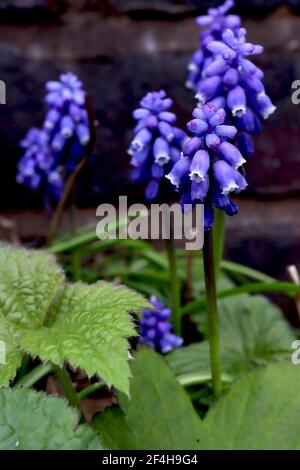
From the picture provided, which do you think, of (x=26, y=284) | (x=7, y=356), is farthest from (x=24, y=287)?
(x=7, y=356)

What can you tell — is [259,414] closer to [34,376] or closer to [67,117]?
[34,376]

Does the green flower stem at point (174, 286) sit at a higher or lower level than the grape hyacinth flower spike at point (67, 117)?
lower

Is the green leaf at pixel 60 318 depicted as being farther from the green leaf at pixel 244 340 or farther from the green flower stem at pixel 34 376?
the green leaf at pixel 244 340

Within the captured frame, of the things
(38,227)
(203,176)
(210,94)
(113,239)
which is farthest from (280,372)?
(38,227)

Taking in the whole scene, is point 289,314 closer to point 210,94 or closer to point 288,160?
point 288,160

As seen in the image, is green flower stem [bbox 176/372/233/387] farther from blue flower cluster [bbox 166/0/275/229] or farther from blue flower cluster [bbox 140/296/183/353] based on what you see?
blue flower cluster [bbox 166/0/275/229]

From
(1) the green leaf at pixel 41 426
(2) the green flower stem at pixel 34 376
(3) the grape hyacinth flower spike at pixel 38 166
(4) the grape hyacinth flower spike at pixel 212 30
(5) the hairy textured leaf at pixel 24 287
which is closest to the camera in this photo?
(1) the green leaf at pixel 41 426

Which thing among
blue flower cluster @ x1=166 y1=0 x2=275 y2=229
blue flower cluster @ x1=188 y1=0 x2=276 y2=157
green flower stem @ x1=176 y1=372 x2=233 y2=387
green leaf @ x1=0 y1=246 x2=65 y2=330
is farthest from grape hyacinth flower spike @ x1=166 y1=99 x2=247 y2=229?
green flower stem @ x1=176 y1=372 x2=233 y2=387

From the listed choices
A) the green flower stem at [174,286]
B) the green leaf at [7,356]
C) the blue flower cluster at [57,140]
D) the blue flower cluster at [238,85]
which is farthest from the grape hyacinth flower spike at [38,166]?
the green leaf at [7,356]
